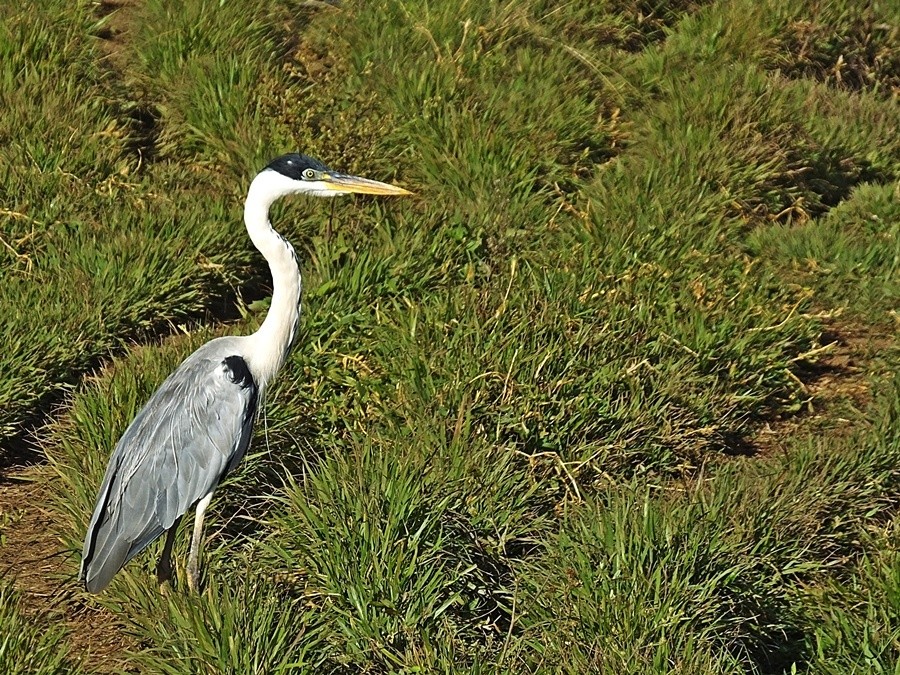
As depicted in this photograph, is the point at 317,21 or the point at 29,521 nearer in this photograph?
the point at 29,521

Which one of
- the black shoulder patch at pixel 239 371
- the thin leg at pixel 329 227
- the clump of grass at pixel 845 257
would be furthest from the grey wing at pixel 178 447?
the clump of grass at pixel 845 257

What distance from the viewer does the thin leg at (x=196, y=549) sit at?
4039mm

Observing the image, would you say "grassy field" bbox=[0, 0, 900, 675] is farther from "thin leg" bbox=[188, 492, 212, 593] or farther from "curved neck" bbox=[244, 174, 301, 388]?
"curved neck" bbox=[244, 174, 301, 388]

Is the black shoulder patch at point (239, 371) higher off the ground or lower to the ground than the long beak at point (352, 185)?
lower

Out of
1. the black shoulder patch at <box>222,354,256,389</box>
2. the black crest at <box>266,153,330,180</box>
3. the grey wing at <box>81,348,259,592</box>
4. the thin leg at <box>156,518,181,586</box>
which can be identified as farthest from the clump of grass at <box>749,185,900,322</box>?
the thin leg at <box>156,518,181,586</box>

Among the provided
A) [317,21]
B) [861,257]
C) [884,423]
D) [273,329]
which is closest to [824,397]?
[884,423]

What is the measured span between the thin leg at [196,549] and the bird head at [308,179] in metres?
1.12

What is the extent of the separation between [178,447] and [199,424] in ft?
0.35

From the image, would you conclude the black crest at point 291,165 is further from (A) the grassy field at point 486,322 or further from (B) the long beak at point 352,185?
(A) the grassy field at point 486,322

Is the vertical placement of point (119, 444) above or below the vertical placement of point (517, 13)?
below

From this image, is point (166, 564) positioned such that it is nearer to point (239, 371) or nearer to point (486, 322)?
point (239, 371)

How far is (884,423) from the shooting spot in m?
5.05

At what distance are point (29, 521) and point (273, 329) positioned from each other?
1.10 m

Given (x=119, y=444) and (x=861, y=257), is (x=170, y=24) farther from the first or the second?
(x=861, y=257)
